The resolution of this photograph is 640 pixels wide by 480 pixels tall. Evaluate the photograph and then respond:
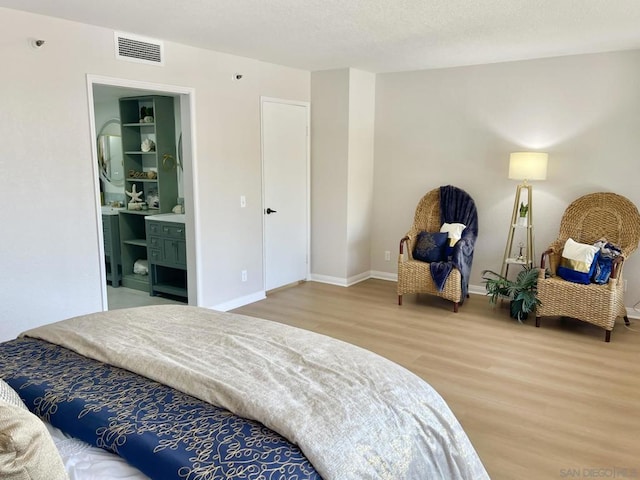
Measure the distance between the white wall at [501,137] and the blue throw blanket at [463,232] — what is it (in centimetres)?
19

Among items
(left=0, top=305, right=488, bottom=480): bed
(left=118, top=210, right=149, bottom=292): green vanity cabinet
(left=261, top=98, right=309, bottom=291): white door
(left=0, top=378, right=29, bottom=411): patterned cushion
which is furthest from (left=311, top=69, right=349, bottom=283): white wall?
(left=0, top=378, right=29, bottom=411): patterned cushion

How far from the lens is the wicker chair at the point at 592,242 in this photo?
3.97m

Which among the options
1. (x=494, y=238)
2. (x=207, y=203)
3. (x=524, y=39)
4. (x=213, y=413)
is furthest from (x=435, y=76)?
(x=213, y=413)

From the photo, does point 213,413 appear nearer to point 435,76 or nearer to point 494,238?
point 494,238

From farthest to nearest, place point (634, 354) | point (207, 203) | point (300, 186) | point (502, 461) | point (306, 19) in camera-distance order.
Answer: point (300, 186)
point (207, 203)
point (634, 354)
point (306, 19)
point (502, 461)

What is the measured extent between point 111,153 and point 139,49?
9.60 ft

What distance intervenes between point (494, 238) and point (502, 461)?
3206 mm

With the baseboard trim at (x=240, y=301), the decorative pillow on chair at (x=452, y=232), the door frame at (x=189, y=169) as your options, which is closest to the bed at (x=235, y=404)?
the door frame at (x=189, y=169)

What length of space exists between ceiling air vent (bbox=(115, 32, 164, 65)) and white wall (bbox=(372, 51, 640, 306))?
268 centimetres

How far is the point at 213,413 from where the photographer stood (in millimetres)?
1521

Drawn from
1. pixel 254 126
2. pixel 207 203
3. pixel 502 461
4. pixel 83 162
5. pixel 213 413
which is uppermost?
pixel 254 126

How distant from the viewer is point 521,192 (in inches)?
198

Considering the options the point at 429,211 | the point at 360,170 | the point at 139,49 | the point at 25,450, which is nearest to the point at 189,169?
the point at 139,49

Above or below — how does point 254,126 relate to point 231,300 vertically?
above
